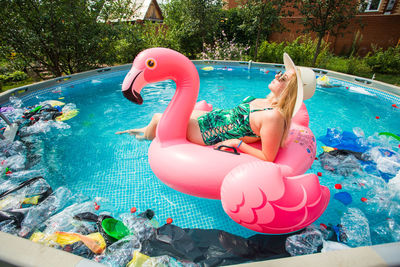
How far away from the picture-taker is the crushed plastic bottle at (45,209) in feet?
5.89

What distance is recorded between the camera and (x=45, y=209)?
204 centimetres

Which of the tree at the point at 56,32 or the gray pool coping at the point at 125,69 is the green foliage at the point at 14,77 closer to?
the tree at the point at 56,32

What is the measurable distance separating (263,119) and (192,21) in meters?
8.43

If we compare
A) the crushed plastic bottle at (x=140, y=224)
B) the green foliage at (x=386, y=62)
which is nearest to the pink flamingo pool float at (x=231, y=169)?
the crushed plastic bottle at (x=140, y=224)

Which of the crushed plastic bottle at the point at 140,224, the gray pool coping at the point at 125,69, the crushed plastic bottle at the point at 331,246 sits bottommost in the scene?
the crushed plastic bottle at the point at 140,224

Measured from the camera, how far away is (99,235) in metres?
1.74

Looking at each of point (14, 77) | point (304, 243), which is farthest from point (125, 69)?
point (304, 243)

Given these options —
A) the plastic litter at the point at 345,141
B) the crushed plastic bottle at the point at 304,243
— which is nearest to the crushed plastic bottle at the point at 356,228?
the crushed plastic bottle at the point at 304,243

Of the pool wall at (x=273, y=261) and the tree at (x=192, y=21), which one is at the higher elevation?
the tree at (x=192, y=21)

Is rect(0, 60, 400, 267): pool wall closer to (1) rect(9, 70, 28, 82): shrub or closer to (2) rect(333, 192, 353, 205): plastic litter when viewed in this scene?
(2) rect(333, 192, 353, 205): plastic litter

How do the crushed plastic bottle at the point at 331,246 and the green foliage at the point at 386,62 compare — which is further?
the green foliage at the point at 386,62

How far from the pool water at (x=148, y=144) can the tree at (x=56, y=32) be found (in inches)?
49.2

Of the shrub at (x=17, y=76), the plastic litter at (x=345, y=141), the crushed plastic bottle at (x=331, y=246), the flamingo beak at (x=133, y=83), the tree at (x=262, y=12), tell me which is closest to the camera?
the crushed plastic bottle at (x=331, y=246)

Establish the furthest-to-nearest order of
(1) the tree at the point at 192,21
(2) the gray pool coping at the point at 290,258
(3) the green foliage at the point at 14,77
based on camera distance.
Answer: (1) the tree at the point at 192,21, (3) the green foliage at the point at 14,77, (2) the gray pool coping at the point at 290,258
